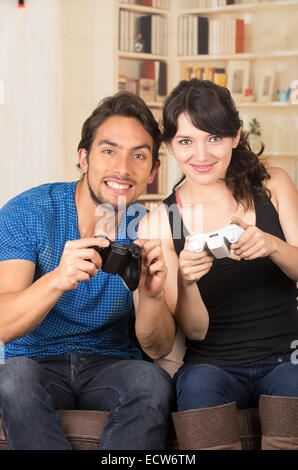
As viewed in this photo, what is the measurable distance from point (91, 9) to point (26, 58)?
614 millimetres

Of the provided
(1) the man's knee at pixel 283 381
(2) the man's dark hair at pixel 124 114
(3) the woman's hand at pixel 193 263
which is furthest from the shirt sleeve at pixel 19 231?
(1) the man's knee at pixel 283 381

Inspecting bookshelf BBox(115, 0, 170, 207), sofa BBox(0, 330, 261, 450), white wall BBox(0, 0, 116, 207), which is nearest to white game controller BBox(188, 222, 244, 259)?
sofa BBox(0, 330, 261, 450)

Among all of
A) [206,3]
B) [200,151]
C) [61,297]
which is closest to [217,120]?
[200,151]

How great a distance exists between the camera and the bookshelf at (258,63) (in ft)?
13.4

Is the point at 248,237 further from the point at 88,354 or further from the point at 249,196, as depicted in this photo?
the point at 88,354

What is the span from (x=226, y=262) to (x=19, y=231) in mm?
514

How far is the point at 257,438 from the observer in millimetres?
1271

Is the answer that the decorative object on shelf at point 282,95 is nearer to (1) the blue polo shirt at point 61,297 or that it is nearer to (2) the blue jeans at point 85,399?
(1) the blue polo shirt at point 61,297

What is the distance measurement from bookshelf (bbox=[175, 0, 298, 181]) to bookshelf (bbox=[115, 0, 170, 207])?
0.40 ft

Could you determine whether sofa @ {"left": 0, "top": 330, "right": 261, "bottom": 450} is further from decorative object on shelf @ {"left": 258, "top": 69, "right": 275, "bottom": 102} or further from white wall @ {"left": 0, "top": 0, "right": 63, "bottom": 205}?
decorative object on shelf @ {"left": 258, "top": 69, "right": 275, "bottom": 102}

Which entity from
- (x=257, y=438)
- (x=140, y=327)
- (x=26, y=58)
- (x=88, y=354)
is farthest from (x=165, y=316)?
(x=26, y=58)

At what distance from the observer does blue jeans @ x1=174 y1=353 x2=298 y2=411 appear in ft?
3.95

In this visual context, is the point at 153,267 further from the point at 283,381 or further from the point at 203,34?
the point at 203,34
